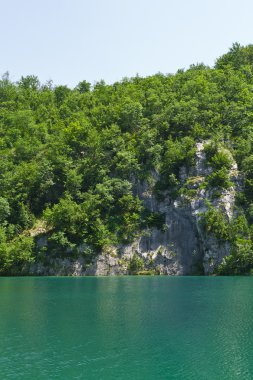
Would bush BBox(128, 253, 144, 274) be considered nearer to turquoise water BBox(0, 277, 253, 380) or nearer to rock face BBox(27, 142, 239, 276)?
rock face BBox(27, 142, 239, 276)

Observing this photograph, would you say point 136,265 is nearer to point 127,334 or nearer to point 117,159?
point 117,159

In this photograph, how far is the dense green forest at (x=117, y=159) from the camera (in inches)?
2940

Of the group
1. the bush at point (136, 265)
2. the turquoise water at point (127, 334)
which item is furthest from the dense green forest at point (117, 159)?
the turquoise water at point (127, 334)

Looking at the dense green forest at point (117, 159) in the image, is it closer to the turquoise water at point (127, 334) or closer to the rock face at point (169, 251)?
the rock face at point (169, 251)

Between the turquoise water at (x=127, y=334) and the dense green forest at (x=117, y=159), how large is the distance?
26.0 m

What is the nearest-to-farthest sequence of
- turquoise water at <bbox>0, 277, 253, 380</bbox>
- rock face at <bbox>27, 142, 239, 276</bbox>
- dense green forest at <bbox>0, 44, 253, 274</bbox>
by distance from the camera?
1. turquoise water at <bbox>0, 277, 253, 380</bbox>
2. rock face at <bbox>27, 142, 239, 276</bbox>
3. dense green forest at <bbox>0, 44, 253, 274</bbox>

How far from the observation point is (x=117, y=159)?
85500 mm

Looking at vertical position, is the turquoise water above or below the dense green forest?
below

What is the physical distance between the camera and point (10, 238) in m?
77.4

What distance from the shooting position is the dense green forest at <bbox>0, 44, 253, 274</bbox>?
2940 inches

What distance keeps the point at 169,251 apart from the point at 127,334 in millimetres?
45899

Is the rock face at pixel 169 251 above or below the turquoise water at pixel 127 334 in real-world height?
above

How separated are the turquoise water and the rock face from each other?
2349 centimetres

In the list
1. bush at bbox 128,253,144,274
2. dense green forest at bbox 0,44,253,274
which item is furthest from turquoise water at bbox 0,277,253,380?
dense green forest at bbox 0,44,253,274
